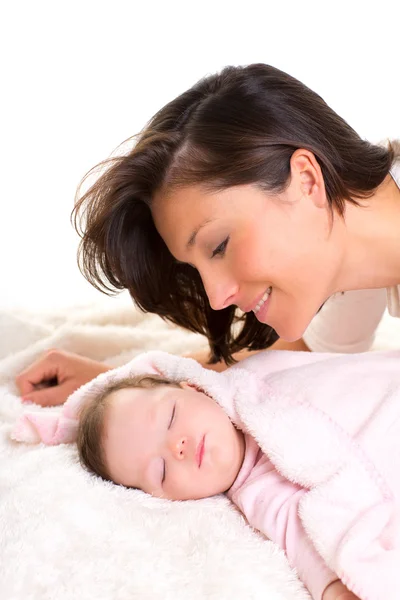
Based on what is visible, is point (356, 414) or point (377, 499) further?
point (356, 414)

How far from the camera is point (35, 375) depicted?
2.03 metres

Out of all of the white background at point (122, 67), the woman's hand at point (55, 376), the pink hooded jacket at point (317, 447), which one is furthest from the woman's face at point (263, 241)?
the white background at point (122, 67)

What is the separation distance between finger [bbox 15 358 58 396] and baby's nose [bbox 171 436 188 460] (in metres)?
0.65

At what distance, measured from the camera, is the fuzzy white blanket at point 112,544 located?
1146mm

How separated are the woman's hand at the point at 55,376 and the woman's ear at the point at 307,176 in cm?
79

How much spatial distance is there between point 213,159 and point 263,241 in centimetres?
19

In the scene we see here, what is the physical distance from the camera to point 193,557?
1226mm

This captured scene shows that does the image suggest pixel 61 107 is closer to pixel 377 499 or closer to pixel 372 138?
pixel 372 138

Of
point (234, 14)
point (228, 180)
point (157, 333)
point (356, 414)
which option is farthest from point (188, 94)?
point (234, 14)

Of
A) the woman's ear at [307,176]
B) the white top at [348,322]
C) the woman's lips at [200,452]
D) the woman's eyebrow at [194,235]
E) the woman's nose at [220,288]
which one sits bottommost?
the white top at [348,322]

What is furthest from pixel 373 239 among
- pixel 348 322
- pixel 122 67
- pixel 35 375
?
pixel 122 67

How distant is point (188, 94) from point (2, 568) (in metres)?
1.04

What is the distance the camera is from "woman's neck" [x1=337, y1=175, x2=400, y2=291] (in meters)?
1.77

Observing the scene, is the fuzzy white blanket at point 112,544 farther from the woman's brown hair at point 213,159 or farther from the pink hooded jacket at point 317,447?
the woman's brown hair at point 213,159
